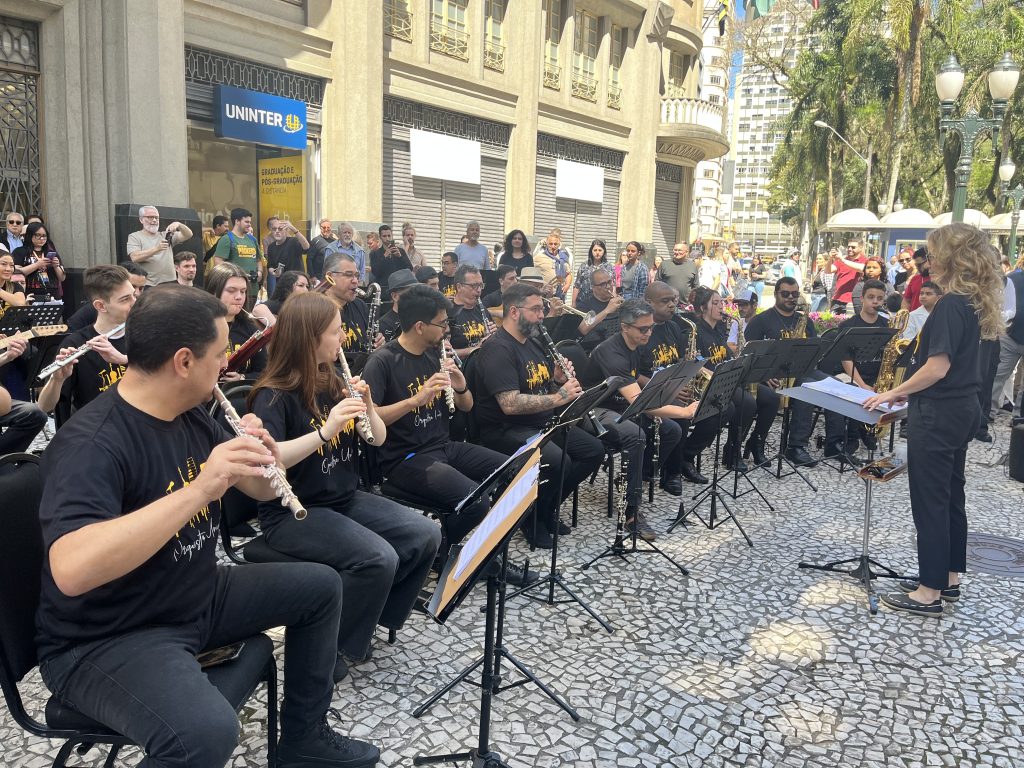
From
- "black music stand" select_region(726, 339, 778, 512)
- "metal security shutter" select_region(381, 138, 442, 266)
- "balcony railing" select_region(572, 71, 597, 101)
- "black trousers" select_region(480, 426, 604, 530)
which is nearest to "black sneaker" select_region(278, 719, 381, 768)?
"black trousers" select_region(480, 426, 604, 530)

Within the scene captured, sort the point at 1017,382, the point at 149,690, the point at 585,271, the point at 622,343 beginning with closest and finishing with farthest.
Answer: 1. the point at 149,690
2. the point at 622,343
3. the point at 1017,382
4. the point at 585,271

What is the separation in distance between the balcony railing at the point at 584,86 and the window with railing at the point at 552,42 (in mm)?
722

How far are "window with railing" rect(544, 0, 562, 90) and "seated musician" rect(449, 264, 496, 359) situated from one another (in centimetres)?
1368

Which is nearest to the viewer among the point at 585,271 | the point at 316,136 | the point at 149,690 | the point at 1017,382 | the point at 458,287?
the point at 149,690

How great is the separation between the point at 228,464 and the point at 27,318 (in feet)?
16.2

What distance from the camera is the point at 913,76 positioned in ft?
87.9

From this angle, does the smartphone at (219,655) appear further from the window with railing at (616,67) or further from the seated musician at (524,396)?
the window with railing at (616,67)

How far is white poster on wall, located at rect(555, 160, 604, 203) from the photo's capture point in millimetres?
20848

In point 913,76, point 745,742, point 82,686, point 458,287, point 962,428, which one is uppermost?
point 913,76

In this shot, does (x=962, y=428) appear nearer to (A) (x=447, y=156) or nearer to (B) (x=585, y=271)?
(B) (x=585, y=271)

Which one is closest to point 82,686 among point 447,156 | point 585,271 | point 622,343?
point 622,343

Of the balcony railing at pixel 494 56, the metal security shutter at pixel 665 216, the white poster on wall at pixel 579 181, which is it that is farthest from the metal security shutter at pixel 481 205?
the metal security shutter at pixel 665 216

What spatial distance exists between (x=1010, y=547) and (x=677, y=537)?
2.45 metres

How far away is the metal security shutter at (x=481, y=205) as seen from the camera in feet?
57.7
